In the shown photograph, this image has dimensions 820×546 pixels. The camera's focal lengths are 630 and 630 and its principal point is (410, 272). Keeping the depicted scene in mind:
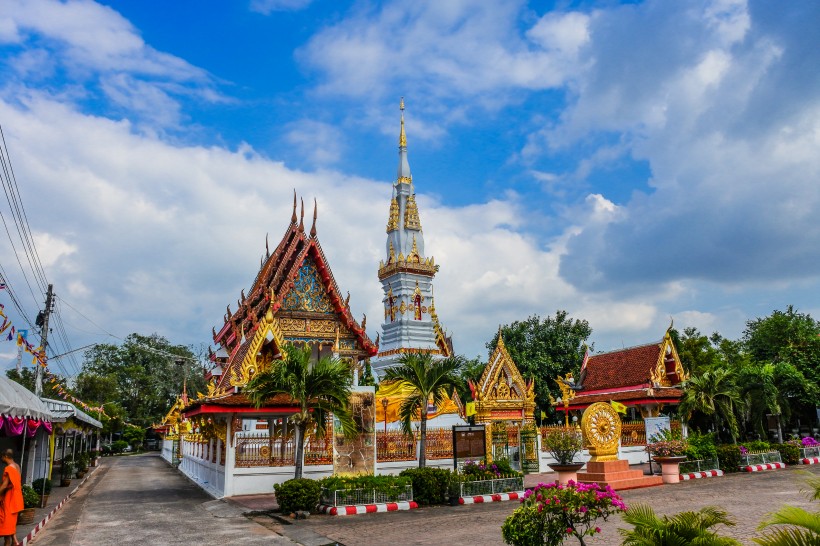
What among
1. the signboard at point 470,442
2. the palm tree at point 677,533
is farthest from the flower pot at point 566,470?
the palm tree at point 677,533

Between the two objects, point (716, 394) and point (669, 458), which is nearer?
point (669, 458)

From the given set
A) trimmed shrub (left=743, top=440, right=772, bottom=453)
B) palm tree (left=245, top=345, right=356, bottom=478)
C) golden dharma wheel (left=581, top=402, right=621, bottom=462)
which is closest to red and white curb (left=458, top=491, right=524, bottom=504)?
golden dharma wheel (left=581, top=402, right=621, bottom=462)

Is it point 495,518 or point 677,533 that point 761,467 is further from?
point 677,533

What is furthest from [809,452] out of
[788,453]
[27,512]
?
[27,512]

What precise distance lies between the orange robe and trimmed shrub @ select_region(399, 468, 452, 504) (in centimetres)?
929

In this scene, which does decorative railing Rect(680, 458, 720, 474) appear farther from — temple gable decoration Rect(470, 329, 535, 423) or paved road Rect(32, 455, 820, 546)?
temple gable decoration Rect(470, 329, 535, 423)

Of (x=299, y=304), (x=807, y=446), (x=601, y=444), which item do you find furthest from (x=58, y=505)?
(x=807, y=446)

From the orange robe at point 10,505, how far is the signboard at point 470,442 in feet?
38.7

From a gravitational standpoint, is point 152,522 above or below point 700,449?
below

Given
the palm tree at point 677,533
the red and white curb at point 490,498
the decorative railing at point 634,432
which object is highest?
the palm tree at point 677,533

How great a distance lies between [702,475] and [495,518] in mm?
11926

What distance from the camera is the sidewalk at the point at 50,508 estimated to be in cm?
1236

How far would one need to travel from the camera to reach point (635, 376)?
31812 millimetres

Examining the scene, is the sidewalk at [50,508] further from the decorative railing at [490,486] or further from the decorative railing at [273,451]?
the decorative railing at [490,486]
